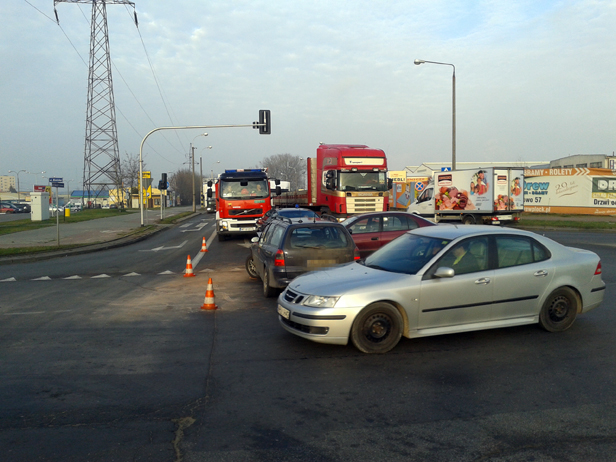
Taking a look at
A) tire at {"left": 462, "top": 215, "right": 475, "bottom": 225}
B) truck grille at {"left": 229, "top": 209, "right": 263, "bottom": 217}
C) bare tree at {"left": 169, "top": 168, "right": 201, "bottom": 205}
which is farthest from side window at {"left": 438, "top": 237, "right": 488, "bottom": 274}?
bare tree at {"left": 169, "top": 168, "right": 201, "bottom": 205}

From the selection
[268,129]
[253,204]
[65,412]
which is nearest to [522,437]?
[65,412]

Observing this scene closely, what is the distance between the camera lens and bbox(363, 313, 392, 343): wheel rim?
6039 millimetres

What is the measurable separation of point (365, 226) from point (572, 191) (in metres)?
25.0

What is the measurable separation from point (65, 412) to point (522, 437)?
381 cm

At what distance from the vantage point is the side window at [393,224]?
13602mm

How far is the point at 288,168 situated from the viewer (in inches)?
4097

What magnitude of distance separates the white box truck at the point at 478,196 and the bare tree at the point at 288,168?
223ft

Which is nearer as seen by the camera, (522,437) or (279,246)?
(522,437)

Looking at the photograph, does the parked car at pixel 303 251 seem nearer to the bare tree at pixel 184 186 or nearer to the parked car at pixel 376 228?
the parked car at pixel 376 228

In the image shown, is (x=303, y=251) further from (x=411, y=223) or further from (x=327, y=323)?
(x=411, y=223)

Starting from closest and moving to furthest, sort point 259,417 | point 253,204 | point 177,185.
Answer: point 259,417
point 253,204
point 177,185

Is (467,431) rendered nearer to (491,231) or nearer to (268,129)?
(491,231)

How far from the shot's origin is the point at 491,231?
22.1ft

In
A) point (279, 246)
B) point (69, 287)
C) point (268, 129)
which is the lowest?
point (69, 287)
